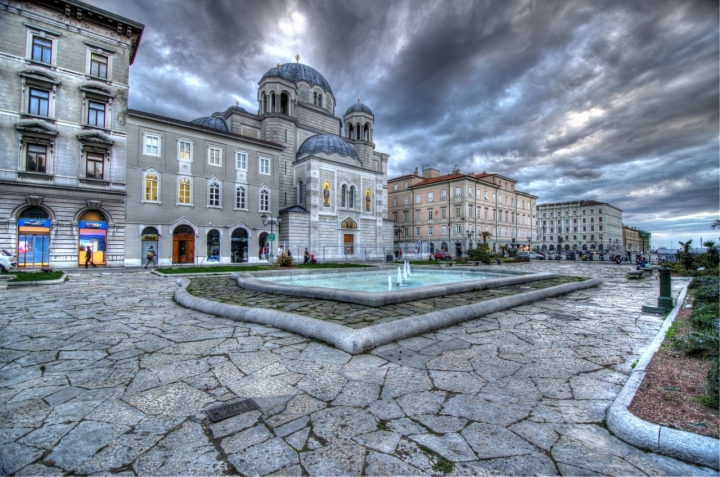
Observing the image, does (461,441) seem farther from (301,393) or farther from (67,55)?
(67,55)

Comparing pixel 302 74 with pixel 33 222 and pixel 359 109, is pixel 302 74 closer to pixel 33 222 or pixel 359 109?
pixel 359 109

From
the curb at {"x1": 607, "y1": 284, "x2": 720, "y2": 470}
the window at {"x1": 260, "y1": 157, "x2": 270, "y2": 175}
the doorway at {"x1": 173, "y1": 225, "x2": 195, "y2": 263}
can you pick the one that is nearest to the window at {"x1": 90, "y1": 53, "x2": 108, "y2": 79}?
the doorway at {"x1": 173, "y1": 225, "x2": 195, "y2": 263}

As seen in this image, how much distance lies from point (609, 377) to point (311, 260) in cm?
2394

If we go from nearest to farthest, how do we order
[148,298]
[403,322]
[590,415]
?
[590,415] < [403,322] < [148,298]

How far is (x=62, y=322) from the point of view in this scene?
5.70 m

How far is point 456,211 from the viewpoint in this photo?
5166cm

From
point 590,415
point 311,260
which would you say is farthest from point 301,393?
point 311,260

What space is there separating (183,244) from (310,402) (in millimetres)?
27589

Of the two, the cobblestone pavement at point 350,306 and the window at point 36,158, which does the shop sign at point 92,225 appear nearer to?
the window at point 36,158

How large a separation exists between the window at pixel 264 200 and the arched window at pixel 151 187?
28.4 feet

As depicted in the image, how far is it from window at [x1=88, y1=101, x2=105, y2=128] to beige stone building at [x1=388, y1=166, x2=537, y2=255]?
3560 cm

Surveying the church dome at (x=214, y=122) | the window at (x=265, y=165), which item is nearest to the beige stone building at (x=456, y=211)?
the window at (x=265, y=165)

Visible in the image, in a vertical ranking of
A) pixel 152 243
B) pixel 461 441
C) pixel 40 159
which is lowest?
pixel 461 441

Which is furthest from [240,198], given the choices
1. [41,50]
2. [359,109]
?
[359,109]
